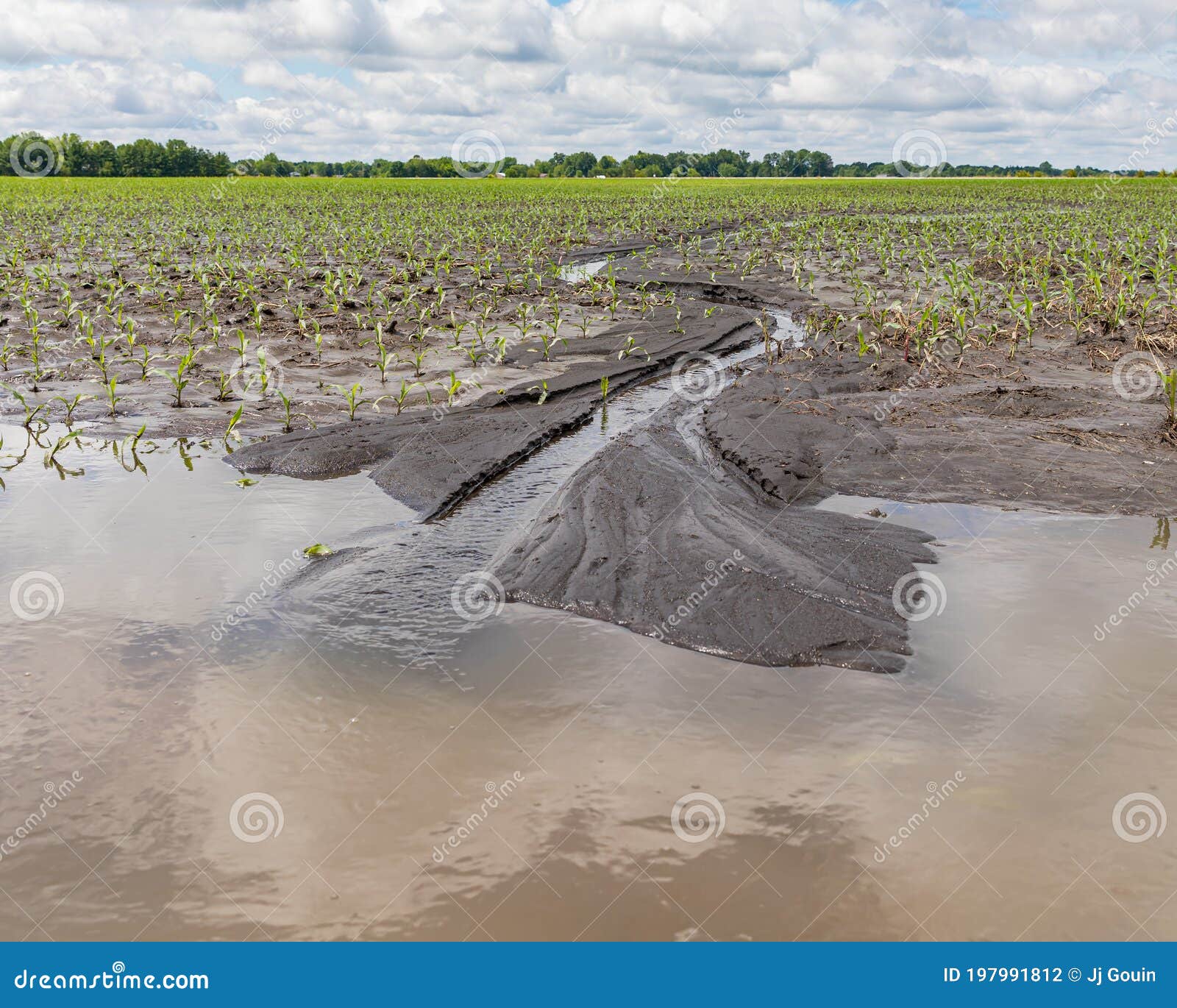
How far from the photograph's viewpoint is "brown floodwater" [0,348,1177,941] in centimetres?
307

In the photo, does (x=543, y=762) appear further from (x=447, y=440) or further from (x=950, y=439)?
(x=950, y=439)

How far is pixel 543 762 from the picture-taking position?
12.5 feet

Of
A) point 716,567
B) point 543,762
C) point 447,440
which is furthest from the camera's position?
point 447,440

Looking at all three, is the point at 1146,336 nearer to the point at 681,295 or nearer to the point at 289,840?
→ the point at 681,295

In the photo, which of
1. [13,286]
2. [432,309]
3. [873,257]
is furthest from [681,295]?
[13,286]

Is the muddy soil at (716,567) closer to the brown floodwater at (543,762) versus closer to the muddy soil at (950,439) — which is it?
the brown floodwater at (543,762)

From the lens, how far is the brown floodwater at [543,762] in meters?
3.07

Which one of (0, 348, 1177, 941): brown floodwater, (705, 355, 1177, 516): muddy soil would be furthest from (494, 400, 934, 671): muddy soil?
(705, 355, 1177, 516): muddy soil

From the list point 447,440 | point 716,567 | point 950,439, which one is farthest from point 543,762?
point 950,439

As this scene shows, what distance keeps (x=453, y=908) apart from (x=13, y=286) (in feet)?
52.5

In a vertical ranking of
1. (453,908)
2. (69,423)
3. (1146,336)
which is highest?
(1146,336)

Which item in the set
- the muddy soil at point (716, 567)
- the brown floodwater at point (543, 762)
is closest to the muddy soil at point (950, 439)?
the muddy soil at point (716, 567)

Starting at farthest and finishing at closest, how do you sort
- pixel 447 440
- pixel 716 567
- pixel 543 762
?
pixel 447 440, pixel 716 567, pixel 543 762

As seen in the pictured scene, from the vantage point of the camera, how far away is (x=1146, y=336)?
35.4 feet
